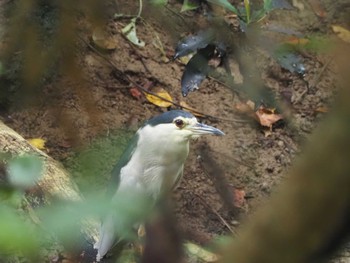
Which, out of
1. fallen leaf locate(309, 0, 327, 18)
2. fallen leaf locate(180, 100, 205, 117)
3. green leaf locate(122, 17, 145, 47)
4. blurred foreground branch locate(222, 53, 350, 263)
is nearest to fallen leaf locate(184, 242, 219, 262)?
blurred foreground branch locate(222, 53, 350, 263)

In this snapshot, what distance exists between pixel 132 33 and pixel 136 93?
30 centimetres

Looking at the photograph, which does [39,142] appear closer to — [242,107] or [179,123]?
[179,123]

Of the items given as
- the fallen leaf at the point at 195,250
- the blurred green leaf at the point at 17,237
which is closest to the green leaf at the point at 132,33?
the fallen leaf at the point at 195,250

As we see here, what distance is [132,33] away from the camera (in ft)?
11.3

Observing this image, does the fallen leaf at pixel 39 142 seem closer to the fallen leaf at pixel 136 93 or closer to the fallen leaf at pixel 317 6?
the fallen leaf at pixel 136 93

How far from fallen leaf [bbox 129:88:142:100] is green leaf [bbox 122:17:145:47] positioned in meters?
0.23

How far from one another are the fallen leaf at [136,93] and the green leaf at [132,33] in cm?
23

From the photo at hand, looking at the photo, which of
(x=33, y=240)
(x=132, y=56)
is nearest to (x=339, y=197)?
(x=33, y=240)

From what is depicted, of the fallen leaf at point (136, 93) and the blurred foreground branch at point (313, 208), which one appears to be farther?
the fallen leaf at point (136, 93)

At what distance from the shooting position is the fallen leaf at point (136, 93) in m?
3.54

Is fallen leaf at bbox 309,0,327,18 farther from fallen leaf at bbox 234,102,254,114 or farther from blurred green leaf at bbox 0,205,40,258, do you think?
blurred green leaf at bbox 0,205,40,258

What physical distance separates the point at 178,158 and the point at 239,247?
7.80 ft

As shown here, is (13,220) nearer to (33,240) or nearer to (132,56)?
(33,240)

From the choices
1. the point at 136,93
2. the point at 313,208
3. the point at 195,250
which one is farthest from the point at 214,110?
the point at 313,208
